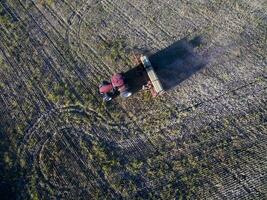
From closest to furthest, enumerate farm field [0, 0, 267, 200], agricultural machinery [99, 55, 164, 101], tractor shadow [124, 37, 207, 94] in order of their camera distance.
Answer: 1. farm field [0, 0, 267, 200]
2. agricultural machinery [99, 55, 164, 101]
3. tractor shadow [124, 37, 207, 94]

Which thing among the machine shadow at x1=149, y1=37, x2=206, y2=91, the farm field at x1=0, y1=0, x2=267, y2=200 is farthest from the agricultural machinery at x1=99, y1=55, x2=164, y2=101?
the machine shadow at x1=149, y1=37, x2=206, y2=91

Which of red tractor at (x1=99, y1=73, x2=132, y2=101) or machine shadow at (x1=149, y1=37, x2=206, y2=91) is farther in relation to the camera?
machine shadow at (x1=149, y1=37, x2=206, y2=91)

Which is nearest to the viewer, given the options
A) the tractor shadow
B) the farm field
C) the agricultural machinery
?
the farm field

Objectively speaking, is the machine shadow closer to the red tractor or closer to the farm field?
the farm field

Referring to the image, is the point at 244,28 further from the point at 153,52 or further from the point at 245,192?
the point at 245,192

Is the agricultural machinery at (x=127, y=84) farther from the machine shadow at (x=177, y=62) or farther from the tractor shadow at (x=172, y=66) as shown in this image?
the machine shadow at (x=177, y=62)

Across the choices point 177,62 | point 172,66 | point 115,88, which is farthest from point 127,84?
point 177,62

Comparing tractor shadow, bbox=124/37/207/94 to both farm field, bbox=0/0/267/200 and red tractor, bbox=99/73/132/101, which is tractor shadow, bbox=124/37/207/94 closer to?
farm field, bbox=0/0/267/200
